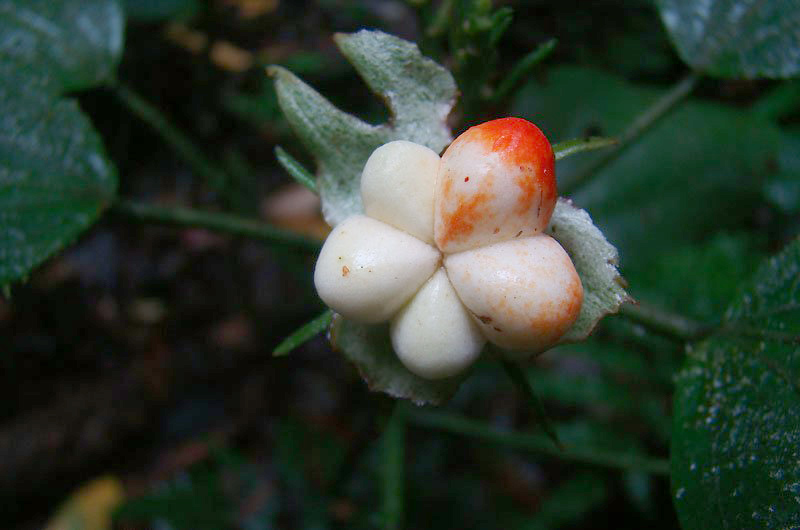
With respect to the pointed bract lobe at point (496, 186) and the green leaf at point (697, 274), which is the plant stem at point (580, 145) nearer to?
the pointed bract lobe at point (496, 186)

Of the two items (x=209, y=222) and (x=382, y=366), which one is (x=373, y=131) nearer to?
(x=382, y=366)

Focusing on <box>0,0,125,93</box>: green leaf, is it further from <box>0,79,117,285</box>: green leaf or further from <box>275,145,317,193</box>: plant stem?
<box>275,145,317,193</box>: plant stem

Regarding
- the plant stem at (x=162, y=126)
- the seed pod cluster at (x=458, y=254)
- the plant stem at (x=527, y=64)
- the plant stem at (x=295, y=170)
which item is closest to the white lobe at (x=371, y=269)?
the seed pod cluster at (x=458, y=254)

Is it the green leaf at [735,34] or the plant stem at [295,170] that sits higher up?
the green leaf at [735,34]

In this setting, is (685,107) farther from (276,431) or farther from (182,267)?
(182,267)

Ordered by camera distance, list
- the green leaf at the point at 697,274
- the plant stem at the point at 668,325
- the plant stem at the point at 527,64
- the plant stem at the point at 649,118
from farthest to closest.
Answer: the green leaf at the point at 697,274 → the plant stem at the point at 649,118 → the plant stem at the point at 668,325 → the plant stem at the point at 527,64

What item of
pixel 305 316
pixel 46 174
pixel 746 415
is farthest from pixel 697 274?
pixel 46 174
